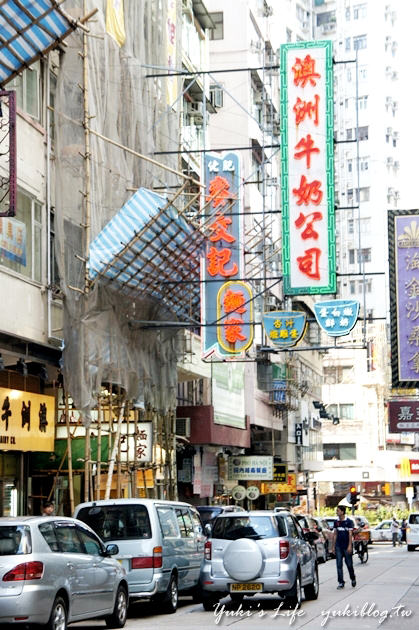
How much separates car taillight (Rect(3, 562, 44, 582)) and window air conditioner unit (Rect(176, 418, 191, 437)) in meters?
23.6

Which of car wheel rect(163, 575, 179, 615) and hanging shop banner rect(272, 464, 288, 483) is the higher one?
hanging shop banner rect(272, 464, 288, 483)

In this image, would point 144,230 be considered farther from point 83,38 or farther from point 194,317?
point 194,317

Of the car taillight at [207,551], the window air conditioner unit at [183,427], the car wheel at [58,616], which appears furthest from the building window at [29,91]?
the window air conditioner unit at [183,427]

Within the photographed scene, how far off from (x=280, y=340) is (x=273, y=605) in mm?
10584

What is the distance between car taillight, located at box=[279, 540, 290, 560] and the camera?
18.3m

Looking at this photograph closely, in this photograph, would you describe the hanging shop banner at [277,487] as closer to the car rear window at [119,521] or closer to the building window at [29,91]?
the building window at [29,91]

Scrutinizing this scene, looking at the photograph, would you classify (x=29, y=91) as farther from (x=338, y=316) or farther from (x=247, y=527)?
(x=247, y=527)

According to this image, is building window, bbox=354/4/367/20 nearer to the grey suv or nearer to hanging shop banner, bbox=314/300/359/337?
hanging shop banner, bbox=314/300/359/337

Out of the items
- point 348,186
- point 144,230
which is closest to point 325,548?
point 144,230

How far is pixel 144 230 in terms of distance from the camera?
24.3 metres

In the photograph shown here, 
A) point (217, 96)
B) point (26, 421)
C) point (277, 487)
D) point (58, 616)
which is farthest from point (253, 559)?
point (217, 96)

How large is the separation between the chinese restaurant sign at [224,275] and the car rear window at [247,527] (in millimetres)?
11245

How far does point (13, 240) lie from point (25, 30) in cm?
374

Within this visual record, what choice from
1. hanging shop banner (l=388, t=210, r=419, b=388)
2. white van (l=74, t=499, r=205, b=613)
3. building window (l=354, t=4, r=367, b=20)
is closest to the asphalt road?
white van (l=74, t=499, r=205, b=613)
